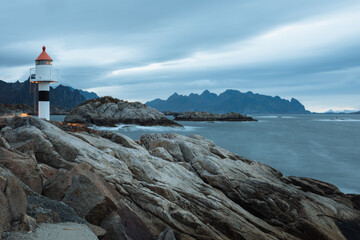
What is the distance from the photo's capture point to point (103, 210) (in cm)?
721

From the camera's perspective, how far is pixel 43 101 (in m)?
27.2

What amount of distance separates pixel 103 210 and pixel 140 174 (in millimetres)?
3672

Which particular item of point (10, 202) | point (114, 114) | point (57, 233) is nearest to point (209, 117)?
point (114, 114)

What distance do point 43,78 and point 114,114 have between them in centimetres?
4596

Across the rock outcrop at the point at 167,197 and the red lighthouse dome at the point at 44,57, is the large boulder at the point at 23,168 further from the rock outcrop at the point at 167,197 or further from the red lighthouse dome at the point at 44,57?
the red lighthouse dome at the point at 44,57

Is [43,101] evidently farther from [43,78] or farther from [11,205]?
[11,205]

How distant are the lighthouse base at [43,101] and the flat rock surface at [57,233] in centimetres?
2365

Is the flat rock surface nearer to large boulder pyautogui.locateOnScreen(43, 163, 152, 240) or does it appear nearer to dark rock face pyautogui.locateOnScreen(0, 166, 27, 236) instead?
dark rock face pyautogui.locateOnScreen(0, 166, 27, 236)

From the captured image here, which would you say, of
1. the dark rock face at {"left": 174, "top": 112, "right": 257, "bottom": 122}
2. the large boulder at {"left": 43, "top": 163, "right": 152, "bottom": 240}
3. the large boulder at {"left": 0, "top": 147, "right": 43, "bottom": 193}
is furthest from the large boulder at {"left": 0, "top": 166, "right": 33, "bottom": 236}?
the dark rock face at {"left": 174, "top": 112, "right": 257, "bottom": 122}

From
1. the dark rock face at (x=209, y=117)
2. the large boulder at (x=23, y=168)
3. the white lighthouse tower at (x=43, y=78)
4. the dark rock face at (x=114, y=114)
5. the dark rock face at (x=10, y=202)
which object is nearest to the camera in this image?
the dark rock face at (x=10, y=202)

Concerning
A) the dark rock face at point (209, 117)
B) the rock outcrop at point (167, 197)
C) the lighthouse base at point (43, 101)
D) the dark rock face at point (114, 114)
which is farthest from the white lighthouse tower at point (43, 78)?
the dark rock face at point (209, 117)

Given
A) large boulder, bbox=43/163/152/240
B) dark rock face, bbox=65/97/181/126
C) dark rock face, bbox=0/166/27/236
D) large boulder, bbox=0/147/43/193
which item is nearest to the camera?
dark rock face, bbox=0/166/27/236

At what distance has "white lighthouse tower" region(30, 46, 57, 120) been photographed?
27.1 metres

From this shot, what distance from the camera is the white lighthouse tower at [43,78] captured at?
27.1 metres
